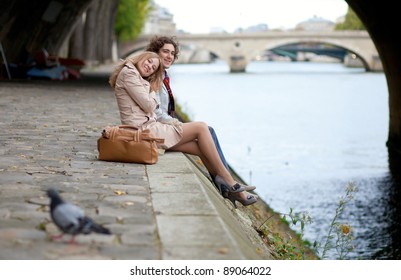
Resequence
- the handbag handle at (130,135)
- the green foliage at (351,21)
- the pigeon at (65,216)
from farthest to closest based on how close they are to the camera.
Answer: the green foliage at (351,21), the handbag handle at (130,135), the pigeon at (65,216)

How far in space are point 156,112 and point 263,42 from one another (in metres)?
63.3

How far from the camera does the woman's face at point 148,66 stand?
21.8 feet

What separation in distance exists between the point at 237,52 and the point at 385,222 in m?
59.3

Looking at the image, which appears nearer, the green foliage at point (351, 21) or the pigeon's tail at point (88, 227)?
the pigeon's tail at point (88, 227)

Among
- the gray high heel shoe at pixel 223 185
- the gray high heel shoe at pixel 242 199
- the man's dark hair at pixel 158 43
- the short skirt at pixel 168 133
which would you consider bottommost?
the gray high heel shoe at pixel 242 199

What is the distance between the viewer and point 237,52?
229 ft

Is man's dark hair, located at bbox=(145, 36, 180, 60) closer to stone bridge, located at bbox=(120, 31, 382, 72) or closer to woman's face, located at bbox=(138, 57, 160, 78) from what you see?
woman's face, located at bbox=(138, 57, 160, 78)

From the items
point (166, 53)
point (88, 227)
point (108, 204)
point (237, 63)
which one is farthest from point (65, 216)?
point (237, 63)

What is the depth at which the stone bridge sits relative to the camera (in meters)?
64.5

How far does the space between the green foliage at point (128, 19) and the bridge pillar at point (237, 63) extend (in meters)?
14.1

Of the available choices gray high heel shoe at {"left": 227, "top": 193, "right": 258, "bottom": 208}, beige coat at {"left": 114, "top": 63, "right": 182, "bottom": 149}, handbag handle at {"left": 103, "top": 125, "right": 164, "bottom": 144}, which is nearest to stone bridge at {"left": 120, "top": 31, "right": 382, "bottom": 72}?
beige coat at {"left": 114, "top": 63, "right": 182, "bottom": 149}

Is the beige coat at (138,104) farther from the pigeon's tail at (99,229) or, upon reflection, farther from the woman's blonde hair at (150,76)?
the pigeon's tail at (99,229)

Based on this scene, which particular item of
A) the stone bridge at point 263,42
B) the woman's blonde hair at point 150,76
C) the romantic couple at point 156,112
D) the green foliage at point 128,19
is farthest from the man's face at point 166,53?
the stone bridge at point 263,42
